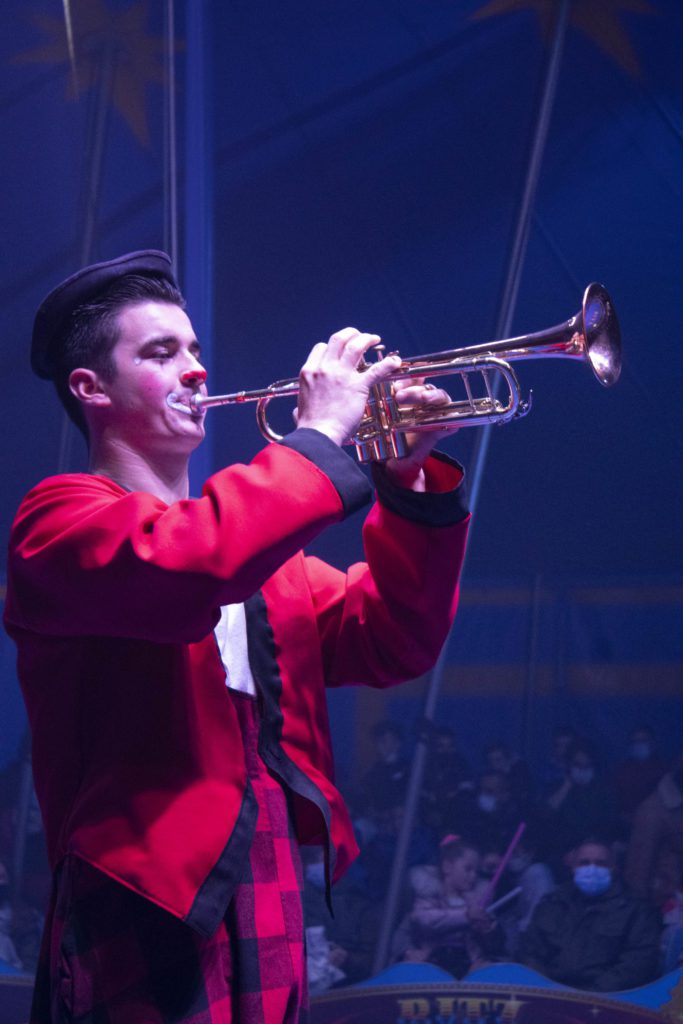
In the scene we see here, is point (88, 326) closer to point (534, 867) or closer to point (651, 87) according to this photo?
point (534, 867)

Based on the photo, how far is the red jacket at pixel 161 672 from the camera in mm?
1078

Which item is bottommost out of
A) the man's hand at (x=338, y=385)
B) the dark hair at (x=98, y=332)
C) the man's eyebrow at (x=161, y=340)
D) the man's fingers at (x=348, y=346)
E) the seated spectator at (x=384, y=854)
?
the seated spectator at (x=384, y=854)

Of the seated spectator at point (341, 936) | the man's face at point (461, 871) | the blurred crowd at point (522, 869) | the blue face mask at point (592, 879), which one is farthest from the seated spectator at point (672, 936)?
the seated spectator at point (341, 936)

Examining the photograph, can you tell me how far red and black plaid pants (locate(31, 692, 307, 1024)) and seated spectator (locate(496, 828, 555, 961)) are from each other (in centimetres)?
211

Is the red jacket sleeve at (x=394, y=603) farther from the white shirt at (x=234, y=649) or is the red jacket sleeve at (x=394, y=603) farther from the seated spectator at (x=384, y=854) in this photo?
the seated spectator at (x=384, y=854)

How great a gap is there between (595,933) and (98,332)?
98.3 inches

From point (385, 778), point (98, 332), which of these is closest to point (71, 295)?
point (98, 332)

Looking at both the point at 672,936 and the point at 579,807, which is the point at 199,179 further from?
the point at 672,936

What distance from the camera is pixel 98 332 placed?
1465 mm

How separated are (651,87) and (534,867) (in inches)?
104

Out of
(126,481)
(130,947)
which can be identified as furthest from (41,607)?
Result: (130,947)

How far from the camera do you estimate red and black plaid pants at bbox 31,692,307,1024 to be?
1059 mm

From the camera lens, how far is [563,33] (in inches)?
138

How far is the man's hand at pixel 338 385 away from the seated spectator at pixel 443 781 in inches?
88.0
